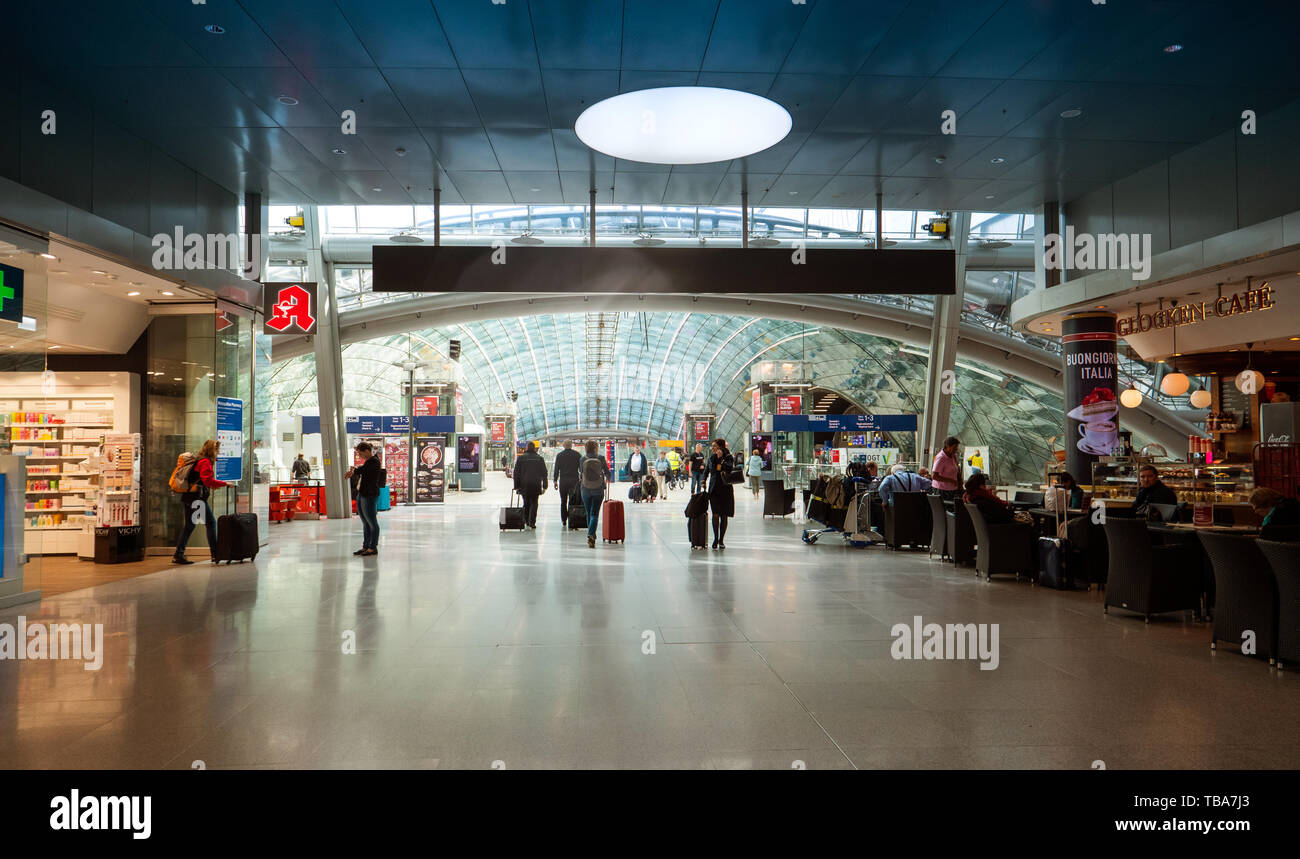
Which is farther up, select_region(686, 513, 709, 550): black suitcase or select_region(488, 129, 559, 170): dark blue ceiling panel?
select_region(488, 129, 559, 170): dark blue ceiling panel

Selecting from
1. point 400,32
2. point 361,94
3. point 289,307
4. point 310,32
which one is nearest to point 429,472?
point 289,307

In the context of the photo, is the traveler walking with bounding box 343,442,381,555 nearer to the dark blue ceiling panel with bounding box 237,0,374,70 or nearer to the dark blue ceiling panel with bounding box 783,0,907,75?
the dark blue ceiling panel with bounding box 237,0,374,70

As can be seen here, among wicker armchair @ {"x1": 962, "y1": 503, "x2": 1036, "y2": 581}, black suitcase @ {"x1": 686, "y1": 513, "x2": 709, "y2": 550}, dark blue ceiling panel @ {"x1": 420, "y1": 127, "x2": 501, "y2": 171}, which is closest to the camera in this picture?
dark blue ceiling panel @ {"x1": 420, "y1": 127, "x2": 501, "y2": 171}

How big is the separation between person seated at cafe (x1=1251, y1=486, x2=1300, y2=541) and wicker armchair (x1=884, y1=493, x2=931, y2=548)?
5459 millimetres

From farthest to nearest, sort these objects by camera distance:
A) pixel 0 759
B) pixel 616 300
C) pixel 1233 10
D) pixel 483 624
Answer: pixel 616 300
pixel 483 624
pixel 1233 10
pixel 0 759

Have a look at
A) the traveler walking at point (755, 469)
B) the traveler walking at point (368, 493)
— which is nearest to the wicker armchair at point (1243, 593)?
the traveler walking at point (368, 493)

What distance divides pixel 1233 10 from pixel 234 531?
11.8 meters

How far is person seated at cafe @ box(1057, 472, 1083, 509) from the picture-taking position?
393 inches

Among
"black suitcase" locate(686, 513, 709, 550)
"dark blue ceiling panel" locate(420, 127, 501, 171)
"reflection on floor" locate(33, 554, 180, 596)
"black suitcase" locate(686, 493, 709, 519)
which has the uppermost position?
"dark blue ceiling panel" locate(420, 127, 501, 171)

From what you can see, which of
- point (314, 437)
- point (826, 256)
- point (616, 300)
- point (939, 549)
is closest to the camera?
point (826, 256)

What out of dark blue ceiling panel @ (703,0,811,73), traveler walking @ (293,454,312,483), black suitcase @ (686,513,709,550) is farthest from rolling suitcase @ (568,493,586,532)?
traveler walking @ (293,454,312,483)

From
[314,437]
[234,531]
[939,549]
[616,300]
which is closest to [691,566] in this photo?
[939,549]
